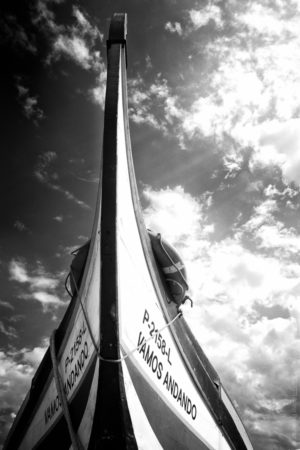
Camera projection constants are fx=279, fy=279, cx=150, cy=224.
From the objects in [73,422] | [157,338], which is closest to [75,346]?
[73,422]

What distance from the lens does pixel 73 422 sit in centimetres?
277

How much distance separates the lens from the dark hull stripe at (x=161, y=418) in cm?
264

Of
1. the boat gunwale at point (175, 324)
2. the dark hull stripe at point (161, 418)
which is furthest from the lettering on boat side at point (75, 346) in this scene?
the boat gunwale at point (175, 324)

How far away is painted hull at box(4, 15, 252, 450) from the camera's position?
2381 millimetres

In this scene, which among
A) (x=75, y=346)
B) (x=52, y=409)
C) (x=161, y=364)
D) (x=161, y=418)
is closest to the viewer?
(x=161, y=418)

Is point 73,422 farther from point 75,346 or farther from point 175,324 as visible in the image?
point 175,324

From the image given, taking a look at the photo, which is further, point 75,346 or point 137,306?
point 75,346

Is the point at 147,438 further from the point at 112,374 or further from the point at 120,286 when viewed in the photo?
the point at 120,286

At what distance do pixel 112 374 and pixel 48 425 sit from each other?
7.13 ft

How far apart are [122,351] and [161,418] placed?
1.06 meters

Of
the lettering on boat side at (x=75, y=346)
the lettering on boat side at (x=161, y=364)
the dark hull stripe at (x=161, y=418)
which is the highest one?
the lettering on boat side at (x=75, y=346)

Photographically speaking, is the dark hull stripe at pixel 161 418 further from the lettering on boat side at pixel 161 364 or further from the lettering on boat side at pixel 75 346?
the lettering on boat side at pixel 75 346

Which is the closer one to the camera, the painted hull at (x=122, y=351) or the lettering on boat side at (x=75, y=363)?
the painted hull at (x=122, y=351)

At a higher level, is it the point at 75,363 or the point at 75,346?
the point at 75,346
